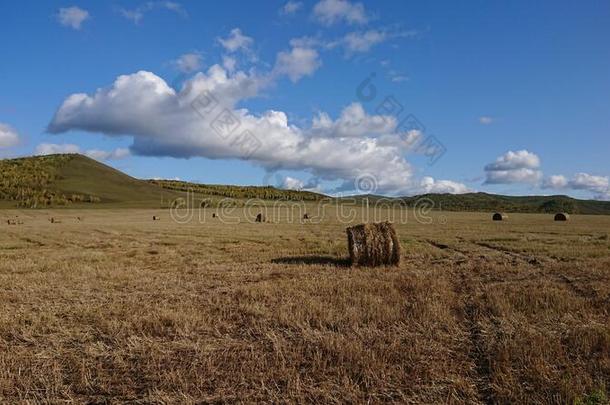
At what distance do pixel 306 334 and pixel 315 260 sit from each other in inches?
374

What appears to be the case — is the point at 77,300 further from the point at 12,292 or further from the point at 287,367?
the point at 287,367

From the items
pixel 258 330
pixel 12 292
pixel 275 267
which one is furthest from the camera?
pixel 275 267

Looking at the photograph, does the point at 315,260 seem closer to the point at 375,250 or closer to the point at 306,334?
the point at 375,250

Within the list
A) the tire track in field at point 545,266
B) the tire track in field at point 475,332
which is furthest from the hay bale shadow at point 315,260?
the tire track in field at point 545,266

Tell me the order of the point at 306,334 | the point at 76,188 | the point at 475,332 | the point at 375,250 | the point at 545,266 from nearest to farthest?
1. the point at 306,334
2. the point at 475,332
3. the point at 545,266
4. the point at 375,250
5. the point at 76,188

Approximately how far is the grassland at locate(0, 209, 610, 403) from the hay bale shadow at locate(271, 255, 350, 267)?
1443 millimetres

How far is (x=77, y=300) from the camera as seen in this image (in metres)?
10.3

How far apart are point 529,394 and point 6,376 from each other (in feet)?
20.5

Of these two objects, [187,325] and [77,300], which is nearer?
[187,325]

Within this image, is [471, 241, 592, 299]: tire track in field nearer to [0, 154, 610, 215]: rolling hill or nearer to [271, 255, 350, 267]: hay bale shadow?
[271, 255, 350, 267]: hay bale shadow

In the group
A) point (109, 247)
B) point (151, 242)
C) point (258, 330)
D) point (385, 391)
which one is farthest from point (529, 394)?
point (151, 242)

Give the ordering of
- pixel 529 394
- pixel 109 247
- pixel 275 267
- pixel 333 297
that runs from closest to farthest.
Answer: pixel 529 394 < pixel 333 297 < pixel 275 267 < pixel 109 247

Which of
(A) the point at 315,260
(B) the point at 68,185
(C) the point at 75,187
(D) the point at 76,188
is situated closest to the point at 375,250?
(A) the point at 315,260

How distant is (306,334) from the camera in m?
7.48
